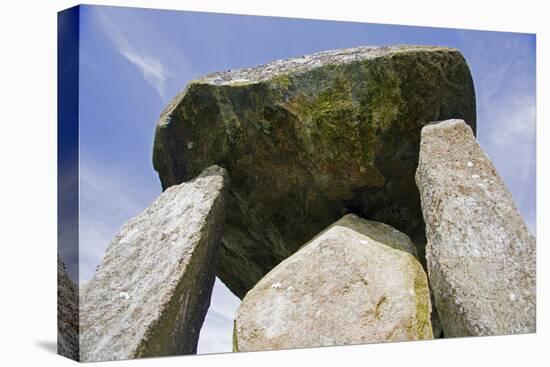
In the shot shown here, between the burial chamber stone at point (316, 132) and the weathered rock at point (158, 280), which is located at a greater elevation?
the burial chamber stone at point (316, 132)

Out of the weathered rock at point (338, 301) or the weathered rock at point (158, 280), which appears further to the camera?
the weathered rock at point (338, 301)

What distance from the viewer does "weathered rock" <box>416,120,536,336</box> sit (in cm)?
656

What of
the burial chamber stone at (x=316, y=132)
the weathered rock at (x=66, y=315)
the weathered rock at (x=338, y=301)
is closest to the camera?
the weathered rock at (x=66, y=315)

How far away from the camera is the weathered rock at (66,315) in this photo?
6.51 meters

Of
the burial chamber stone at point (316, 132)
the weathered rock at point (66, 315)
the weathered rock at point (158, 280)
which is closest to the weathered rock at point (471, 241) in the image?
the burial chamber stone at point (316, 132)

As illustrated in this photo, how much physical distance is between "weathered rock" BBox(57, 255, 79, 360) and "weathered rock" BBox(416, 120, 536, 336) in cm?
330

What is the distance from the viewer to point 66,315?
21.8ft

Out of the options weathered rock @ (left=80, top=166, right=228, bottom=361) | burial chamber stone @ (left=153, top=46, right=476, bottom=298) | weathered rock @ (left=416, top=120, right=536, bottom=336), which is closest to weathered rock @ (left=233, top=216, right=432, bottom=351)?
weathered rock @ (left=416, top=120, right=536, bottom=336)

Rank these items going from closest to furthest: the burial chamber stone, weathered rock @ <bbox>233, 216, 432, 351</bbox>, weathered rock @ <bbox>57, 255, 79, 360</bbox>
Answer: weathered rock @ <bbox>57, 255, 79, 360</bbox> < weathered rock @ <bbox>233, 216, 432, 351</bbox> < the burial chamber stone

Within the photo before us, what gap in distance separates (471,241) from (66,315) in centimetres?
379

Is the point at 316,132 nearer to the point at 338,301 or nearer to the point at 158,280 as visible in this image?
the point at 338,301

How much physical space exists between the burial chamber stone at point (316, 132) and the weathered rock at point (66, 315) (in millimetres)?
2588

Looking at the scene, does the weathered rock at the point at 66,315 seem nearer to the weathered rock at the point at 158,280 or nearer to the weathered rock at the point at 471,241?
the weathered rock at the point at 158,280

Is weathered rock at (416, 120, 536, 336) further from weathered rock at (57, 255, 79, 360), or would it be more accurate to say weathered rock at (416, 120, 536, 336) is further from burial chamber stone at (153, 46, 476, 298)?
weathered rock at (57, 255, 79, 360)
